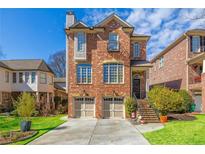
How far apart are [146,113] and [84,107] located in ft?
20.2

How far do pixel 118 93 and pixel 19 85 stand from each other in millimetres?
15075

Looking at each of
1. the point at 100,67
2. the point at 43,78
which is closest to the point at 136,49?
the point at 100,67

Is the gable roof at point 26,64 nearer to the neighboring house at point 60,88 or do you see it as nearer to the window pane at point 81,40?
the neighboring house at point 60,88

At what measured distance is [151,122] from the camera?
1825 centimetres

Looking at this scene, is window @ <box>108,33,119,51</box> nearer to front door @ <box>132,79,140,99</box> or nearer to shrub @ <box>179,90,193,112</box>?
front door @ <box>132,79,140,99</box>

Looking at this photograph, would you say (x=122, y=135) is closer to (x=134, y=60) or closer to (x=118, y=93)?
(x=118, y=93)

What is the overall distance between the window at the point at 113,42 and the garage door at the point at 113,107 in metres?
4.76

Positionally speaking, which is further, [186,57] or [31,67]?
[31,67]

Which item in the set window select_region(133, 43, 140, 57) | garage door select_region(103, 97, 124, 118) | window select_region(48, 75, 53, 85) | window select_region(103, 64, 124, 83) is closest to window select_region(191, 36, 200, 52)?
window select_region(133, 43, 140, 57)

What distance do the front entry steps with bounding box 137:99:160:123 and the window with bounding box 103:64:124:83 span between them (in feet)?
9.92

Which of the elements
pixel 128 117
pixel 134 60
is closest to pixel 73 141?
pixel 128 117

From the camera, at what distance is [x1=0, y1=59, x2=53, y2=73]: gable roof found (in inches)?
1205

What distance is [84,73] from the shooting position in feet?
74.3

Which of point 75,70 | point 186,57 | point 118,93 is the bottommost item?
point 118,93
